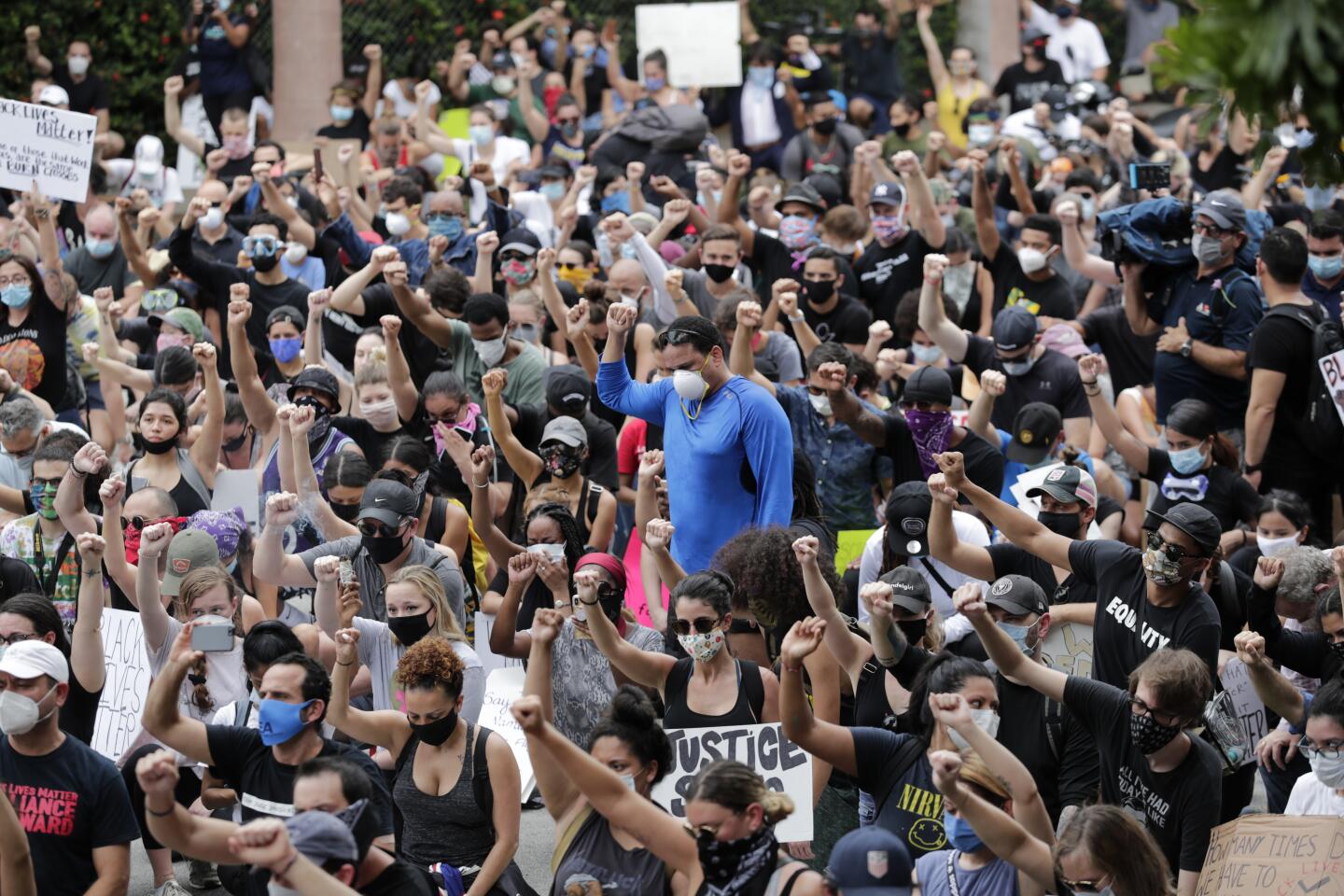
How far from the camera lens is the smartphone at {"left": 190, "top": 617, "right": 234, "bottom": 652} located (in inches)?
288

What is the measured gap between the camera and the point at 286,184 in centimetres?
1396

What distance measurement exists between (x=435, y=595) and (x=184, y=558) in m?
1.30

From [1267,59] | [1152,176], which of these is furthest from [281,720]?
[1152,176]

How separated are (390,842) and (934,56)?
15.6 m

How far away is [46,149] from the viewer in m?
12.3

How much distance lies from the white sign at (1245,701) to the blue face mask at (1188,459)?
1.82 meters

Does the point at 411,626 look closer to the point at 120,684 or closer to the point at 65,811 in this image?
the point at 120,684

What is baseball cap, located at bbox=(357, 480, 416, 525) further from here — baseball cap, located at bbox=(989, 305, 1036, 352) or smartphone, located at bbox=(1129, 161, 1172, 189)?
smartphone, located at bbox=(1129, 161, 1172, 189)

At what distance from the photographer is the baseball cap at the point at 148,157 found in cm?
1680

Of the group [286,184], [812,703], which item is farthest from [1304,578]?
[286,184]

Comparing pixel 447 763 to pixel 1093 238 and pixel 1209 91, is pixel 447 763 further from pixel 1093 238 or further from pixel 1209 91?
pixel 1093 238

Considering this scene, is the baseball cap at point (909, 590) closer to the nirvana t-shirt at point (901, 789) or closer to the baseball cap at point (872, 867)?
the nirvana t-shirt at point (901, 789)

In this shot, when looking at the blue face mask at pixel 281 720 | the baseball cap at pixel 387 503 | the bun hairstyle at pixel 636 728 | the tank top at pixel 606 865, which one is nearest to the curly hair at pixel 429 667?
the blue face mask at pixel 281 720

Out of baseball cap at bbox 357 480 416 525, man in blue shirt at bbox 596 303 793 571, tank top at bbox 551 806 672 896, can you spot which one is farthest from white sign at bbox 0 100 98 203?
tank top at bbox 551 806 672 896
